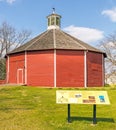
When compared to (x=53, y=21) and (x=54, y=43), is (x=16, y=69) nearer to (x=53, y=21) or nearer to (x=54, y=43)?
(x=54, y=43)

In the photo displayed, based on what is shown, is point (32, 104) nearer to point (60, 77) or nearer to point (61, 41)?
point (60, 77)

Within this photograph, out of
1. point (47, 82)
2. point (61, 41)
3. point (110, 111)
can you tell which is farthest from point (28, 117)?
point (61, 41)

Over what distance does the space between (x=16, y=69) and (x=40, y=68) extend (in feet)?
15.1

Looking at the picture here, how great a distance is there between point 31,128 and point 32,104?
16.8 ft

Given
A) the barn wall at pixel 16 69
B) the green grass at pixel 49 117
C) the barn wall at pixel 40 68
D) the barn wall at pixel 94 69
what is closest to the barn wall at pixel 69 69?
the barn wall at pixel 40 68

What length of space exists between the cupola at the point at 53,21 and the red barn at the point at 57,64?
519cm

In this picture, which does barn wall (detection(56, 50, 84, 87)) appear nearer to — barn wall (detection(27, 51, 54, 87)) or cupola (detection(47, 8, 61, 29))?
barn wall (detection(27, 51, 54, 87))

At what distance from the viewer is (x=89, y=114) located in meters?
13.2

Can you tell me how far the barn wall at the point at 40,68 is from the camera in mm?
31625

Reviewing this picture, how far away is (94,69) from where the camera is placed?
3425 cm

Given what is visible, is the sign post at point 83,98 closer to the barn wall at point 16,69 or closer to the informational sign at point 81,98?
the informational sign at point 81,98

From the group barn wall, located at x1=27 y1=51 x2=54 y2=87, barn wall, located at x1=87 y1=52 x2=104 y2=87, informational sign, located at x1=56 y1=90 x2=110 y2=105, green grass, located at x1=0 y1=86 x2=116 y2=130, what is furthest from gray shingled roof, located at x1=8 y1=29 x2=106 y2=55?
informational sign, located at x1=56 y1=90 x2=110 y2=105

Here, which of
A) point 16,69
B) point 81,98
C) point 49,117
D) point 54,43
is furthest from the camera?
point 16,69

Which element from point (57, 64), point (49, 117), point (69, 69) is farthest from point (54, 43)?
point (49, 117)
